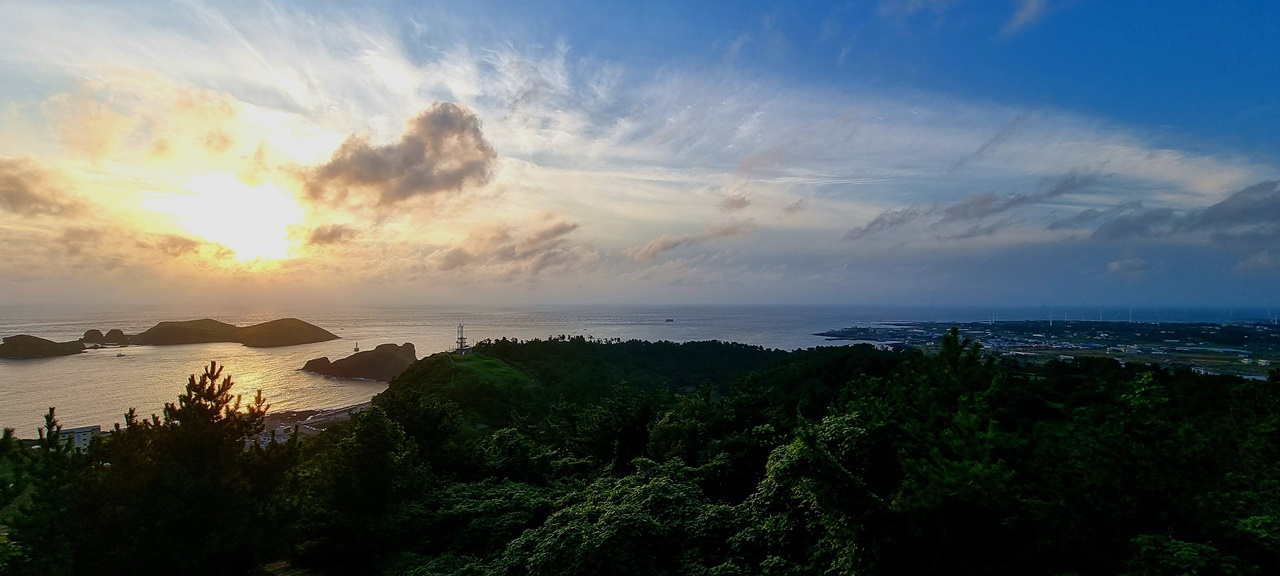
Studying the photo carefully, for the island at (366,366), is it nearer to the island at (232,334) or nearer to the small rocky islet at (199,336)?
the small rocky islet at (199,336)

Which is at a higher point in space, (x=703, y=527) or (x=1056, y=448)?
(x=1056, y=448)

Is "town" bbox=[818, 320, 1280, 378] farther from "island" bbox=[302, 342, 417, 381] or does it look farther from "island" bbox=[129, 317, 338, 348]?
"island" bbox=[129, 317, 338, 348]

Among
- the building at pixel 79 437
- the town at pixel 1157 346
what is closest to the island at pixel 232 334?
the building at pixel 79 437

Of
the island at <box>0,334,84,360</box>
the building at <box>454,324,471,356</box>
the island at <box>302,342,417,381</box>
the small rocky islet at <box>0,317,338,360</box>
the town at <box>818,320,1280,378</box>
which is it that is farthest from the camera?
the small rocky islet at <box>0,317,338,360</box>

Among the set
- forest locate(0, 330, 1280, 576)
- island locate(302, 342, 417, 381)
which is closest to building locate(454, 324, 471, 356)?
island locate(302, 342, 417, 381)

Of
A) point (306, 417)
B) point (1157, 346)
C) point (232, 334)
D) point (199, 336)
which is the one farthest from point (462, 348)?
point (1157, 346)

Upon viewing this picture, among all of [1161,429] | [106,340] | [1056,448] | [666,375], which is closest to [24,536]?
[1056,448]

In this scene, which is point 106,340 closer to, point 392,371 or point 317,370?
point 317,370
